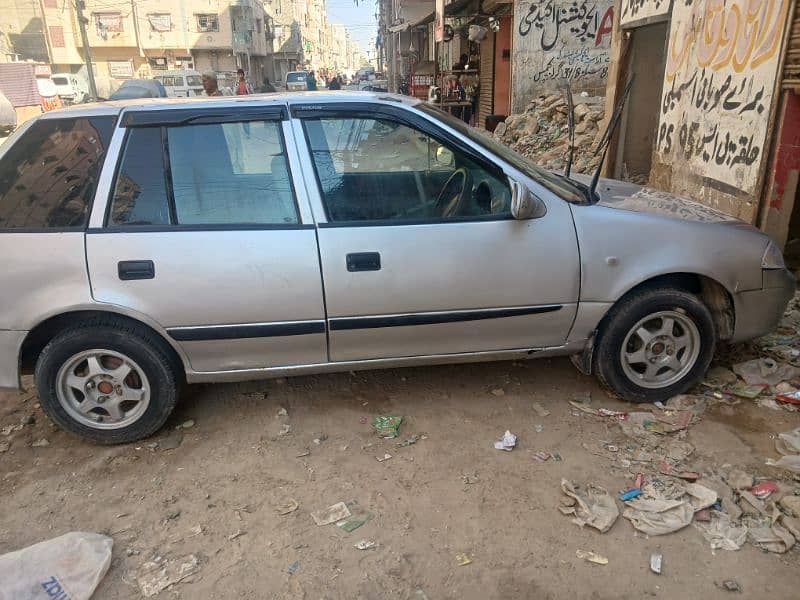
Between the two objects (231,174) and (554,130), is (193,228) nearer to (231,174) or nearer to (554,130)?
(231,174)

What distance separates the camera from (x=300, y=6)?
8650cm

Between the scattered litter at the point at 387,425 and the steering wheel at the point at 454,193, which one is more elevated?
the steering wheel at the point at 454,193

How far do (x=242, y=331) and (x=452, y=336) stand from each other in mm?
1153

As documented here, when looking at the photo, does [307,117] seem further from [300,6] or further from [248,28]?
[300,6]

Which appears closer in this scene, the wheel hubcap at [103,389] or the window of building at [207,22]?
the wheel hubcap at [103,389]

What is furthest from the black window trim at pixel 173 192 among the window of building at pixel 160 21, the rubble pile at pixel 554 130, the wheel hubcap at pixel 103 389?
the window of building at pixel 160 21

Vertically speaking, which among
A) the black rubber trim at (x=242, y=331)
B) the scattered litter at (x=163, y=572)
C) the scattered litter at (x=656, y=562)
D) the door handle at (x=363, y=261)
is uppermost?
the door handle at (x=363, y=261)

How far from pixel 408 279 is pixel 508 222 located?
24.6 inches

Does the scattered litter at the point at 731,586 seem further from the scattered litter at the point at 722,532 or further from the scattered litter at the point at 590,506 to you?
the scattered litter at the point at 590,506

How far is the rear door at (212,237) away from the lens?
10.0 ft

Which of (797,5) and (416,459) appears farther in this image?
(797,5)

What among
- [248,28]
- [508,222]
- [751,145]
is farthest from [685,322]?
[248,28]

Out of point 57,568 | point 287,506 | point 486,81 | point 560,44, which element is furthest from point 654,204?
point 486,81

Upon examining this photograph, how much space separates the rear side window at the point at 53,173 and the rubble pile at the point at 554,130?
28.6 ft
